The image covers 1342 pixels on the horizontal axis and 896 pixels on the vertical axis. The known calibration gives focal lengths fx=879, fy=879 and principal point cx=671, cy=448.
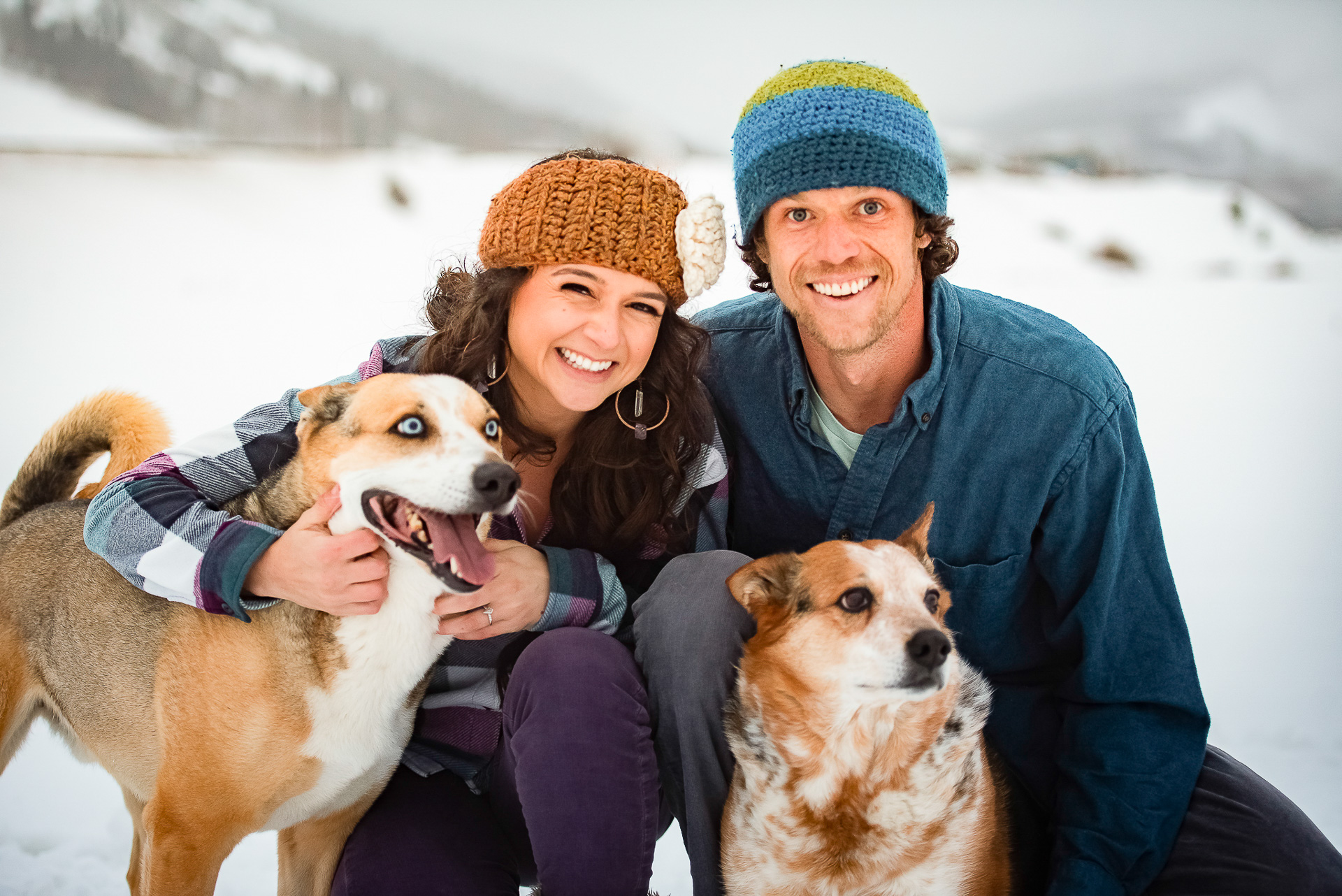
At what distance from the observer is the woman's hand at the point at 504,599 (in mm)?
1708

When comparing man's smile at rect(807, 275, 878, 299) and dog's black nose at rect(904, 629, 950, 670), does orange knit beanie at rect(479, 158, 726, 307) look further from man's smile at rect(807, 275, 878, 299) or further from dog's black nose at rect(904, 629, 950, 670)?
dog's black nose at rect(904, 629, 950, 670)

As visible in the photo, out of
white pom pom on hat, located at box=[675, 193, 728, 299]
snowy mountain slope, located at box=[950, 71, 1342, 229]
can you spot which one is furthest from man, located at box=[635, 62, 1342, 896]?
snowy mountain slope, located at box=[950, 71, 1342, 229]

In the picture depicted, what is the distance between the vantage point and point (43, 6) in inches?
145

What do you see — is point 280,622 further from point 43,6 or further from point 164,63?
point 43,6

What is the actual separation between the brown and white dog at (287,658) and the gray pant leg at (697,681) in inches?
16.0

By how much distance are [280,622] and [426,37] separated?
295 cm

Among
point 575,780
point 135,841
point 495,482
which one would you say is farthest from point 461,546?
point 135,841

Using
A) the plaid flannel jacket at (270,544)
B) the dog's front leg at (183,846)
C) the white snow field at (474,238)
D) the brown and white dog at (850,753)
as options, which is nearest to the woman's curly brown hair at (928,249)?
the plaid flannel jacket at (270,544)

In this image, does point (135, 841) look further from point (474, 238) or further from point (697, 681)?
point (474, 238)

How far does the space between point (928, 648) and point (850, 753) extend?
294mm

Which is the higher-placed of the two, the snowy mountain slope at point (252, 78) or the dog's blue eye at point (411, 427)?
the snowy mountain slope at point (252, 78)

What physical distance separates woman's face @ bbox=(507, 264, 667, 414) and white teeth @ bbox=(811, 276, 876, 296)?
0.39 meters

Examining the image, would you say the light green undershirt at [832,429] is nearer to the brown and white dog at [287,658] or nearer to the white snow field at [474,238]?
the brown and white dog at [287,658]

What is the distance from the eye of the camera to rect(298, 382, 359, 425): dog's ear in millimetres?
1673
